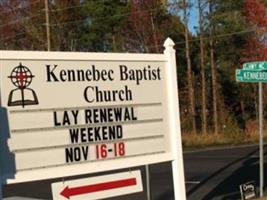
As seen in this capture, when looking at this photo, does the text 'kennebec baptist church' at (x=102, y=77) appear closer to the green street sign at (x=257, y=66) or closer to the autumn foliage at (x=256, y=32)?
the green street sign at (x=257, y=66)

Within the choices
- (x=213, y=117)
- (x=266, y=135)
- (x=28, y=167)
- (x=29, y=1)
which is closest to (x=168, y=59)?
(x=28, y=167)

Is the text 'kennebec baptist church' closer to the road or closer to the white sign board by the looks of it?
the white sign board

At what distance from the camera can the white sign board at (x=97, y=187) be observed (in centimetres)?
862

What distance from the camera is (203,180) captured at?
60.7ft

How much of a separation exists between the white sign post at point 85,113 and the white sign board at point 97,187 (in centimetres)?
16

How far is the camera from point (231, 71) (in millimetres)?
48844

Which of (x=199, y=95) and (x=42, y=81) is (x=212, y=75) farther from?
(x=42, y=81)

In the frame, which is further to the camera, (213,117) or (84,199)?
(213,117)

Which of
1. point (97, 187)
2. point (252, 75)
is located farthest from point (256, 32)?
point (97, 187)

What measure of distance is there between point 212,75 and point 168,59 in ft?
114

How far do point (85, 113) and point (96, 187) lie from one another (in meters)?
0.91

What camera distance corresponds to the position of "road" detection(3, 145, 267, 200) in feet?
51.6

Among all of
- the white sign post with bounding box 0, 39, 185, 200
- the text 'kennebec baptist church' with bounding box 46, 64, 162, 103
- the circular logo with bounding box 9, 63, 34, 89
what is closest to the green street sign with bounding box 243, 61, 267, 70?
the white sign post with bounding box 0, 39, 185, 200

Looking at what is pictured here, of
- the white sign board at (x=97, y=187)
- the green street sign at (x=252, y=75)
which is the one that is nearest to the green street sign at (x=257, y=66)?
the green street sign at (x=252, y=75)
